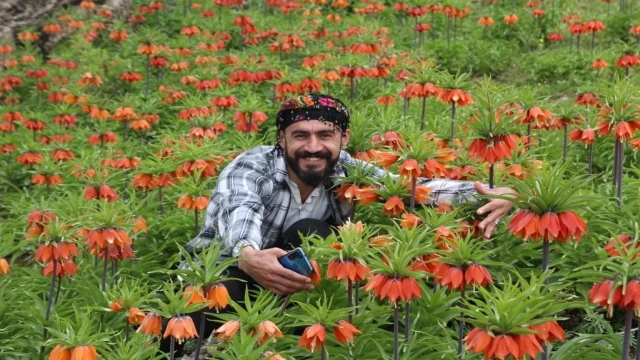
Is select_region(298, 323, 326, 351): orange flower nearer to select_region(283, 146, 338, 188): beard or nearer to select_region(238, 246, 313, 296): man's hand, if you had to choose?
select_region(238, 246, 313, 296): man's hand

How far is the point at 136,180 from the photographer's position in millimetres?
4590

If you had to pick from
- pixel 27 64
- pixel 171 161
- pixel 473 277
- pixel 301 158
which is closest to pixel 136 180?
pixel 171 161

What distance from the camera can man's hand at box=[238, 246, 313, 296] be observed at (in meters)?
3.02

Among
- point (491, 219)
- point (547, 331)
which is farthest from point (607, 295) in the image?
point (491, 219)

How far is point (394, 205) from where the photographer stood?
3.44m

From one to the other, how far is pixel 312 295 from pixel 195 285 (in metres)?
1.02

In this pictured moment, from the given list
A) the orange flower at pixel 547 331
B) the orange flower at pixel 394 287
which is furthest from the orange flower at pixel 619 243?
the orange flower at pixel 394 287

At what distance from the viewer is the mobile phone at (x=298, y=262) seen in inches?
117

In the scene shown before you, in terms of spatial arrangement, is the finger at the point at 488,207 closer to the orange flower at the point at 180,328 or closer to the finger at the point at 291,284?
the finger at the point at 291,284

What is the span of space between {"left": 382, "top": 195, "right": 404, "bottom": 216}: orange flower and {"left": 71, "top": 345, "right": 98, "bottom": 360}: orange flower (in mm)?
1455

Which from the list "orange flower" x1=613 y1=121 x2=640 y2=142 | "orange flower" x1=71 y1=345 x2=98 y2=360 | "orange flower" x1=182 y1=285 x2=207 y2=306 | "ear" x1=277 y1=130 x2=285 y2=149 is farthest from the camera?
"ear" x1=277 y1=130 x2=285 y2=149

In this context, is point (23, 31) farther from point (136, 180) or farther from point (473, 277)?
point (473, 277)

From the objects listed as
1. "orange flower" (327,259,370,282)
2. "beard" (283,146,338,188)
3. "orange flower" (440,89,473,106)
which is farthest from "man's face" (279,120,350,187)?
"orange flower" (327,259,370,282)

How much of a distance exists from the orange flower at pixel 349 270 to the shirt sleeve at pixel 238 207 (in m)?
0.62
